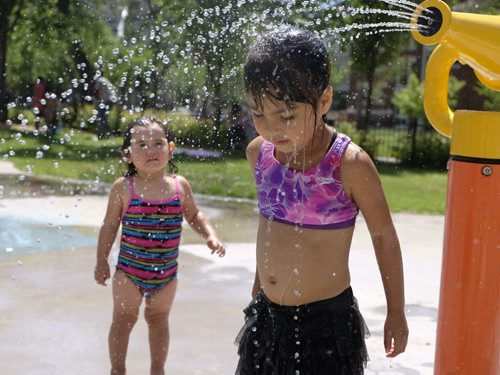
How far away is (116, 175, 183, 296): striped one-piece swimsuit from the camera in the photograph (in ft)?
10.2

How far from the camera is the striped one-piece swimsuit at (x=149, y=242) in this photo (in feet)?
10.2

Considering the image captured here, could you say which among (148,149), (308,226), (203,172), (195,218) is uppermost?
(148,149)

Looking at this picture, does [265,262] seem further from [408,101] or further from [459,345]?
[408,101]

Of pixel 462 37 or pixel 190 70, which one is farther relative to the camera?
pixel 190 70

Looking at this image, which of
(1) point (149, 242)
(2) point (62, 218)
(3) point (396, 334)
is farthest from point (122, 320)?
(2) point (62, 218)

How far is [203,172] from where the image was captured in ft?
34.4

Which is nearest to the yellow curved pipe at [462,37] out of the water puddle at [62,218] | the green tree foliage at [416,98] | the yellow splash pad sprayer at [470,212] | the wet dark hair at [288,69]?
the yellow splash pad sprayer at [470,212]

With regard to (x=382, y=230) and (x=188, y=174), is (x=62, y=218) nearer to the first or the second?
(x=188, y=174)

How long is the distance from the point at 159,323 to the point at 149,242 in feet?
1.09

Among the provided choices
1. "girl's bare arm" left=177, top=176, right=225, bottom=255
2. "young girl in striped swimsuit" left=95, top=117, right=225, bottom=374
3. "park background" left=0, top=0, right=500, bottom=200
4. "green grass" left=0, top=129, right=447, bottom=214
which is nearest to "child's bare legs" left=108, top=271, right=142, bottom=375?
"young girl in striped swimsuit" left=95, top=117, right=225, bottom=374

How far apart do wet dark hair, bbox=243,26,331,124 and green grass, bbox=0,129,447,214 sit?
18.4 ft

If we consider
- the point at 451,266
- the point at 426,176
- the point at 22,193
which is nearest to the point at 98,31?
the point at 426,176

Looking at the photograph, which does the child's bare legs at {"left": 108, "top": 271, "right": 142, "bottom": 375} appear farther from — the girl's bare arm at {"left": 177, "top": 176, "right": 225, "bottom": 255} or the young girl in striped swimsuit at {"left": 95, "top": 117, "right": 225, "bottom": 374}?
the girl's bare arm at {"left": 177, "top": 176, "right": 225, "bottom": 255}

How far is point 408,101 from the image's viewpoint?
18.0 m
